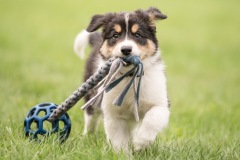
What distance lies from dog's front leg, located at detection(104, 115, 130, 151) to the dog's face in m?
0.61

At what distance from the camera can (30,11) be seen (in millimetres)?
17672

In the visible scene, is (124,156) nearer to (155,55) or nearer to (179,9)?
(155,55)

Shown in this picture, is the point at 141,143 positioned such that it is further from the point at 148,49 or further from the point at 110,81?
the point at 148,49

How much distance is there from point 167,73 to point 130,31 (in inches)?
250

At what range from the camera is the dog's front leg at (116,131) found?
4626mm

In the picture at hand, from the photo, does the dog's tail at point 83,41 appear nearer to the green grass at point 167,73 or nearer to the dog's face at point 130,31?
the green grass at point 167,73

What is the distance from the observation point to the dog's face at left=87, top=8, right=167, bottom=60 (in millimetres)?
4512

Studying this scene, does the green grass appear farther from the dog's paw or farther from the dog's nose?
the dog's nose

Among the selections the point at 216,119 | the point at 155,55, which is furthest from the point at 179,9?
the point at 155,55

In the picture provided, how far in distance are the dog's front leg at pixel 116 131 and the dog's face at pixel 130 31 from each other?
0.61 meters

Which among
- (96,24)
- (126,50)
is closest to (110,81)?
(126,50)

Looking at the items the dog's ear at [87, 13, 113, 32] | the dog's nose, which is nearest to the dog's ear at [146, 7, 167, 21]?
the dog's ear at [87, 13, 113, 32]

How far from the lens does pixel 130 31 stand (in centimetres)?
456

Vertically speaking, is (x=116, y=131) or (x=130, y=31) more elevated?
(x=130, y=31)
